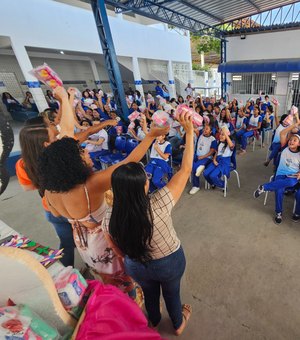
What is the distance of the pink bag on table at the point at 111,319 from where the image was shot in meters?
0.67

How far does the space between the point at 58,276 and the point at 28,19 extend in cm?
738

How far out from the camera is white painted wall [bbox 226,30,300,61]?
28.5 feet

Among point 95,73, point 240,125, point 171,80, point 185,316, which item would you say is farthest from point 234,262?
point 171,80

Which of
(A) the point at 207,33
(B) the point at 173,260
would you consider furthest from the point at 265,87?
(B) the point at 173,260

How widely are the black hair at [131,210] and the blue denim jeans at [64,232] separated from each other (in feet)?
2.70

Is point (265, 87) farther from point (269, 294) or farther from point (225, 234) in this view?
point (269, 294)

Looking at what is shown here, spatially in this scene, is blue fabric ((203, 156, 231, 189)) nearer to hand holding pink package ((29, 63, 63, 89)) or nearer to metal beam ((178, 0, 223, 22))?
hand holding pink package ((29, 63, 63, 89))

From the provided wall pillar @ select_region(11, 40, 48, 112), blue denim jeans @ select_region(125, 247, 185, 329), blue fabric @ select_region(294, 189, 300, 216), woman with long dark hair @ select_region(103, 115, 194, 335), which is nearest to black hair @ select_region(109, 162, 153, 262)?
woman with long dark hair @ select_region(103, 115, 194, 335)

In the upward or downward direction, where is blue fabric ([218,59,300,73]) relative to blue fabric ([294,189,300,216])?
upward

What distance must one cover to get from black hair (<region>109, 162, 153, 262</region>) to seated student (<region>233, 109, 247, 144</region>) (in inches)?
185

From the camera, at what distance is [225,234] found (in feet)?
8.04

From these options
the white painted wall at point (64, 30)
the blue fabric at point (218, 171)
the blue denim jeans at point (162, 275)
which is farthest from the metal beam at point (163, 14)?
the blue denim jeans at point (162, 275)

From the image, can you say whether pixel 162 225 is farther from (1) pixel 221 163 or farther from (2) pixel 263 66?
(2) pixel 263 66

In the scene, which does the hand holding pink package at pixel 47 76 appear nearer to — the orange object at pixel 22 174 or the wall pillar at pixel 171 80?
the orange object at pixel 22 174
